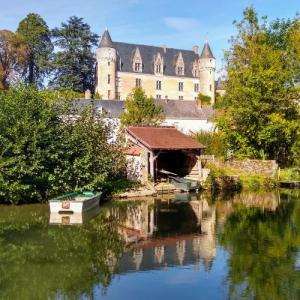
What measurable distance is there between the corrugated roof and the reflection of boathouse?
19.3 ft

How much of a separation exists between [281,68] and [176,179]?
53.8 feet

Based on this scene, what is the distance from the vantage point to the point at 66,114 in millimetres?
29891

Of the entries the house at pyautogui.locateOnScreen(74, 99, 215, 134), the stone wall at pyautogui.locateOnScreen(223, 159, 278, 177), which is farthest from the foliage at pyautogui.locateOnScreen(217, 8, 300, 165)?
the house at pyautogui.locateOnScreen(74, 99, 215, 134)

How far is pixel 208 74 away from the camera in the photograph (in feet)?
285

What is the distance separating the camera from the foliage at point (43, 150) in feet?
85.8

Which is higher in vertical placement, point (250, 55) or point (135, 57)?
point (135, 57)

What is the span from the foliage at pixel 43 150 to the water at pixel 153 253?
159 centimetres

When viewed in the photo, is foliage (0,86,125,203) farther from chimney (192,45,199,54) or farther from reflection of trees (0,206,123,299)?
chimney (192,45,199,54)

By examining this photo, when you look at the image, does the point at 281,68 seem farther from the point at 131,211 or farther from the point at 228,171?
the point at 131,211

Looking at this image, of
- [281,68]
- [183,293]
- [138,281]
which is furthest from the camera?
[281,68]

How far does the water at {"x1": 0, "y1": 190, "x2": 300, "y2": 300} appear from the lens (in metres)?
12.9

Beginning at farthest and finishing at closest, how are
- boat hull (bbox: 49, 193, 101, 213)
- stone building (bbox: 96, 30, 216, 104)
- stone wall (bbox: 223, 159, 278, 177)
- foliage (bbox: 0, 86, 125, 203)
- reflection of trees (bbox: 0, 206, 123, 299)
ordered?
stone building (bbox: 96, 30, 216, 104) < stone wall (bbox: 223, 159, 278, 177) < foliage (bbox: 0, 86, 125, 203) < boat hull (bbox: 49, 193, 101, 213) < reflection of trees (bbox: 0, 206, 123, 299)

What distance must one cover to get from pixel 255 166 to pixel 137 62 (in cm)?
4990

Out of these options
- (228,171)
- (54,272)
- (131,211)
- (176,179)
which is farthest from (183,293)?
(228,171)
